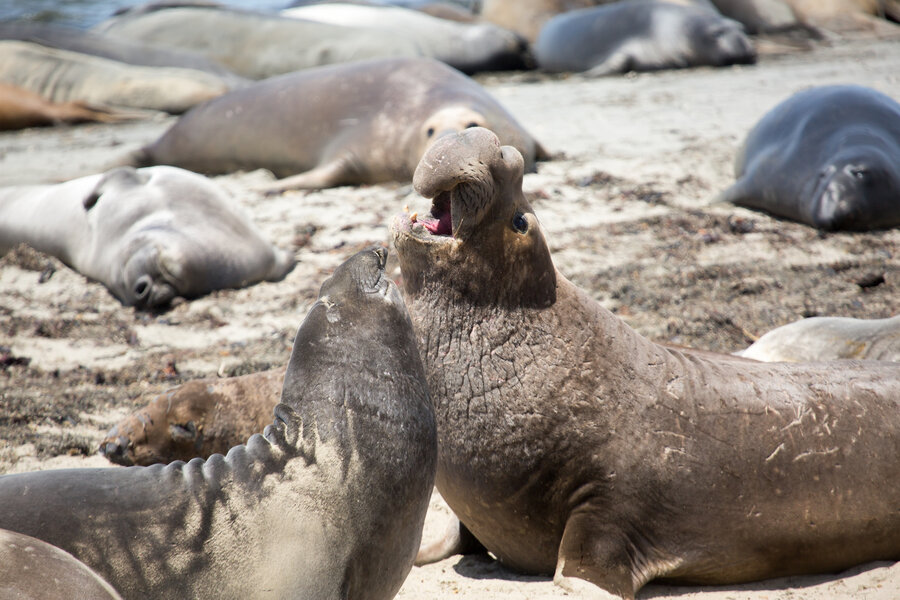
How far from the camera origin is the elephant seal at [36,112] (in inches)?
394

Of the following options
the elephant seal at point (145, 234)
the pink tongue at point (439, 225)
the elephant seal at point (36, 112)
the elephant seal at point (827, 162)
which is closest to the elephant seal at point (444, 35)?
the elephant seal at point (36, 112)

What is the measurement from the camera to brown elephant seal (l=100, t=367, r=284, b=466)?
366cm

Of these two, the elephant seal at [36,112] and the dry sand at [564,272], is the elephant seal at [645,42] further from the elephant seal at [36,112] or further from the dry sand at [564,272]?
the elephant seal at [36,112]

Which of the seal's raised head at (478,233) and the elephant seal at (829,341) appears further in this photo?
the elephant seal at (829,341)

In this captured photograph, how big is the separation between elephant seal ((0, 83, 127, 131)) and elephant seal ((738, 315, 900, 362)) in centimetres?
823

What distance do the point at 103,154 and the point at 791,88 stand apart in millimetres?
6923

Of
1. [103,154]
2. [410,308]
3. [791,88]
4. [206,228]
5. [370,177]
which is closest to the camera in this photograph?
[410,308]

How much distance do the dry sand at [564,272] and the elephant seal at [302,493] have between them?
0.72m

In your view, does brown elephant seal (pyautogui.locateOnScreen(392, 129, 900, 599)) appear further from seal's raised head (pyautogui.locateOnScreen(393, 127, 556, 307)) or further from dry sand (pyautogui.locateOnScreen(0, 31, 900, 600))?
dry sand (pyautogui.locateOnScreen(0, 31, 900, 600))

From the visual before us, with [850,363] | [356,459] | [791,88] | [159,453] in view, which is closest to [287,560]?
[356,459]

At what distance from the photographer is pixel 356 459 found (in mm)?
2229

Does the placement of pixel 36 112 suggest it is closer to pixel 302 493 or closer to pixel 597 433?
Result: pixel 597 433

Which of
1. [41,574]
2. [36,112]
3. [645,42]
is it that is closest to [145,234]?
[41,574]

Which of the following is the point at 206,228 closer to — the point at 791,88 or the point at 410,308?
the point at 410,308
